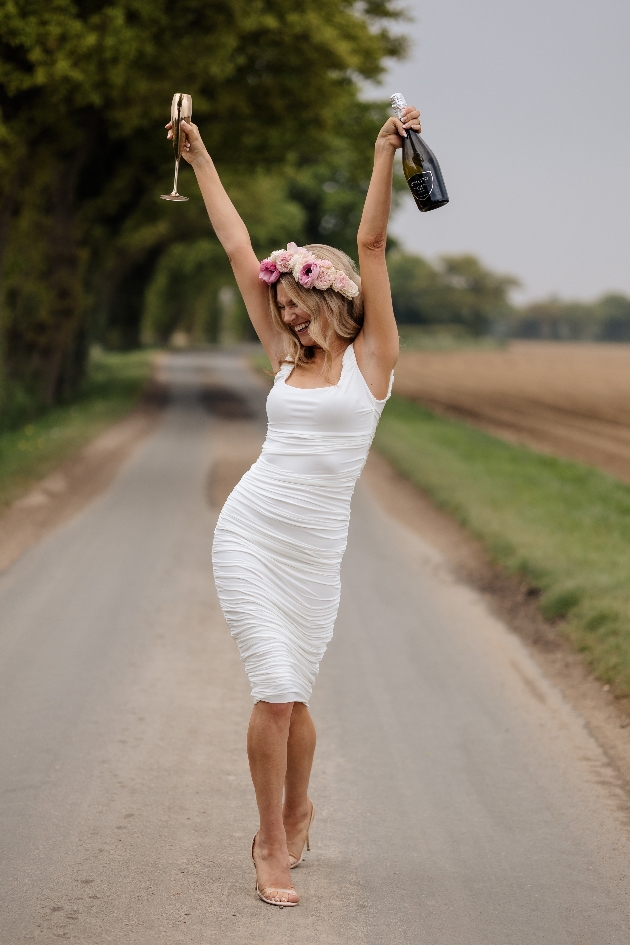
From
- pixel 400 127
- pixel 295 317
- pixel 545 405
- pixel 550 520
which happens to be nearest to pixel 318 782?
pixel 295 317

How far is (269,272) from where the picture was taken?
3861 mm

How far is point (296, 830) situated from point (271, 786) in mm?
362

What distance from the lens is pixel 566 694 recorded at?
637 centimetres

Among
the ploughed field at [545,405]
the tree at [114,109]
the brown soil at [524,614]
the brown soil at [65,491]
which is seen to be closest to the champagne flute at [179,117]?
the brown soil at [524,614]

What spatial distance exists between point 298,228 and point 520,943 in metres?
48.9

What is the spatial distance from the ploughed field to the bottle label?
13222 mm

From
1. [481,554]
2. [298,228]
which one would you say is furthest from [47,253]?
[298,228]

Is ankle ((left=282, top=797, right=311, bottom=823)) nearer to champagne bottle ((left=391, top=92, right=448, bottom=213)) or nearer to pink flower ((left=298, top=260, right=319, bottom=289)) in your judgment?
pink flower ((left=298, top=260, right=319, bottom=289))

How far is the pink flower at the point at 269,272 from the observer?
3836 mm

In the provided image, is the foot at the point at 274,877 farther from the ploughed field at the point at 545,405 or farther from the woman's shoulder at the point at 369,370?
the ploughed field at the point at 545,405

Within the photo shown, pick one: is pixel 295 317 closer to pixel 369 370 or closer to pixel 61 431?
pixel 369 370

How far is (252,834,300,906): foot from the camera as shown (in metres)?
3.67

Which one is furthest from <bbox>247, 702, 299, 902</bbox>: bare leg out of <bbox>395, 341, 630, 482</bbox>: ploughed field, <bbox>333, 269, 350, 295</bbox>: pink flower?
<bbox>395, 341, 630, 482</bbox>: ploughed field

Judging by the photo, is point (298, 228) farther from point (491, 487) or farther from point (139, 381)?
point (491, 487)
